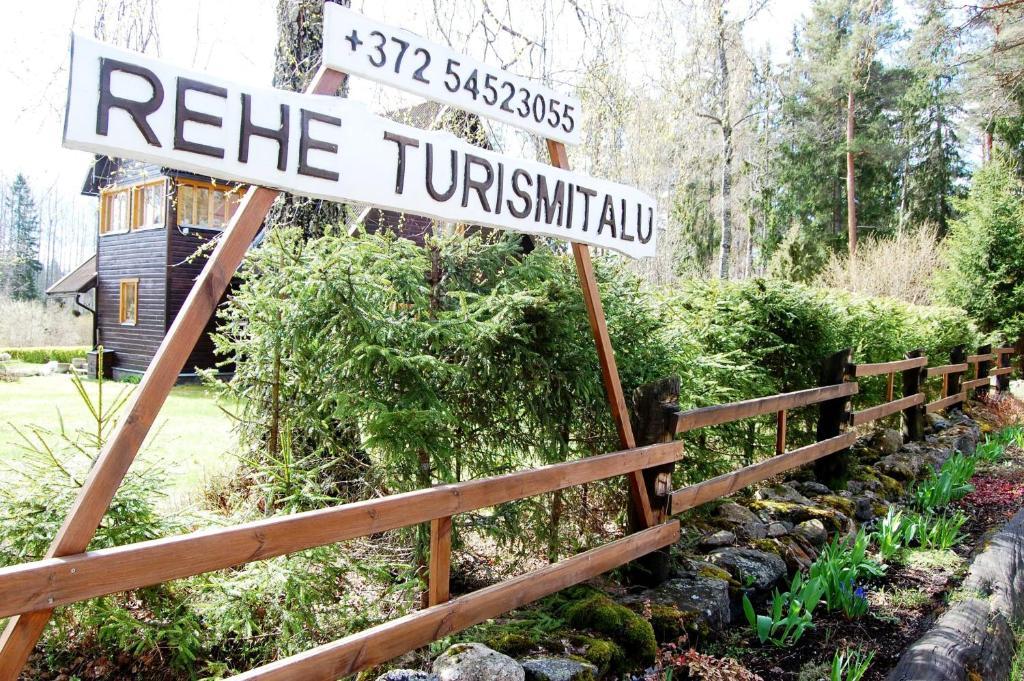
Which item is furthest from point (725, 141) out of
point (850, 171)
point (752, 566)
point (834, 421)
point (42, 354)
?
point (42, 354)

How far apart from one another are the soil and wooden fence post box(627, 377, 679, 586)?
0.51 metres

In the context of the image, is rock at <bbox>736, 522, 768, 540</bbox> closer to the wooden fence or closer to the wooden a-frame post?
the wooden fence

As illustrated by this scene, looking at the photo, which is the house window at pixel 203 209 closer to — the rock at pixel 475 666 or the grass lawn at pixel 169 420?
the grass lawn at pixel 169 420

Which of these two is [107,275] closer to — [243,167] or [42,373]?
[42,373]

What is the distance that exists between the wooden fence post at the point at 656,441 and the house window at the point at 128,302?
17802 millimetres

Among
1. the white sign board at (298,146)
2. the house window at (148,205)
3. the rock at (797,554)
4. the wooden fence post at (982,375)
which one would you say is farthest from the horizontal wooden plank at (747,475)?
the house window at (148,205)

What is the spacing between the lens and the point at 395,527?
7.68 feet

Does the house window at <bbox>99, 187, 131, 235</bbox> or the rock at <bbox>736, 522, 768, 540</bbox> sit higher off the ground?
the house window at <bbox>99, 187, 131, 235</bbox>

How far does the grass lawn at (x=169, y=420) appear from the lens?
7252 millimetres

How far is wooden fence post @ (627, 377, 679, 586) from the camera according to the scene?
374 cm

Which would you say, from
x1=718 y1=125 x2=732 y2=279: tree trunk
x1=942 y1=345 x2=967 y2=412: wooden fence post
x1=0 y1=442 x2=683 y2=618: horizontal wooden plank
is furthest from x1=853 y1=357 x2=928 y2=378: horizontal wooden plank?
x1=718 y1=125 x2=732 y2=279: tree trunk

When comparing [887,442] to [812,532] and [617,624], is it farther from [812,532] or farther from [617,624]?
[617,624]

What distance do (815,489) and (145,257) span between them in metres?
16.9

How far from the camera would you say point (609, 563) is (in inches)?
132
